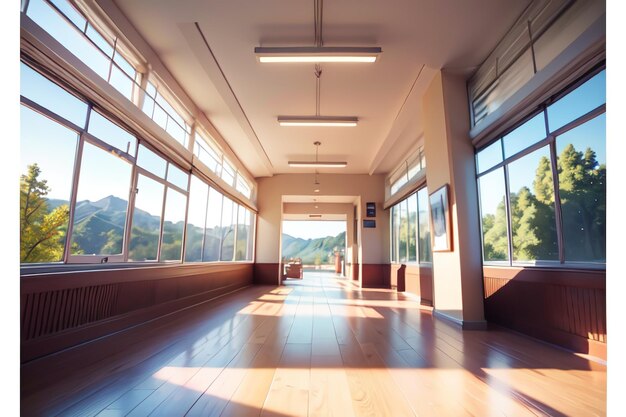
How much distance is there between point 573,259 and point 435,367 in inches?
74.6

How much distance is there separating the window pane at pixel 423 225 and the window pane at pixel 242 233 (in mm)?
5254

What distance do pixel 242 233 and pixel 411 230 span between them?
206 inches

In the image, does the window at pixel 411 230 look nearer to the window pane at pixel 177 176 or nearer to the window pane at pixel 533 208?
the window pane at pixel 533 208

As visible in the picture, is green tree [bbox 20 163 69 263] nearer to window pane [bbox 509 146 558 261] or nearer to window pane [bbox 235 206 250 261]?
window pane [bbox 509 146 558 261]

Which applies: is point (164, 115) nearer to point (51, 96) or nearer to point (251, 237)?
point (51, 96)

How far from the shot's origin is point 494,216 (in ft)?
→ 14.2

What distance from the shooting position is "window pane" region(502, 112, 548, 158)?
11.6ft

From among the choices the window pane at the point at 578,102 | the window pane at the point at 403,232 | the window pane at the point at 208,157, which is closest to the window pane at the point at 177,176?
the window pane at the point at 208,157

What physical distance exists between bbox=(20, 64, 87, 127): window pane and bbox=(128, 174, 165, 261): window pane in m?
1.18

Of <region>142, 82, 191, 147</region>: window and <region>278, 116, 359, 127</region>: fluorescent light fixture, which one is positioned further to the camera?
<region>278, 116, 359, 127</region>: fluorescent light fixture

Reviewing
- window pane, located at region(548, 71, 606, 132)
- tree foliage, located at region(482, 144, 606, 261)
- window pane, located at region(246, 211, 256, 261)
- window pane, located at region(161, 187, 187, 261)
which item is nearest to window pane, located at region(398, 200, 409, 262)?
tree foliage, located at region(482, 144, 606, 261)

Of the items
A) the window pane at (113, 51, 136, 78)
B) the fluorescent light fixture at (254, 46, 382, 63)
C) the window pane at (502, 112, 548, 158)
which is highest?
the fluorescent light fixture at (254, 46, 382, 63)

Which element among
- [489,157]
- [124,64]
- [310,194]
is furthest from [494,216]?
[310,194]

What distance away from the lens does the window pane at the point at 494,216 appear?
416 centimetres
